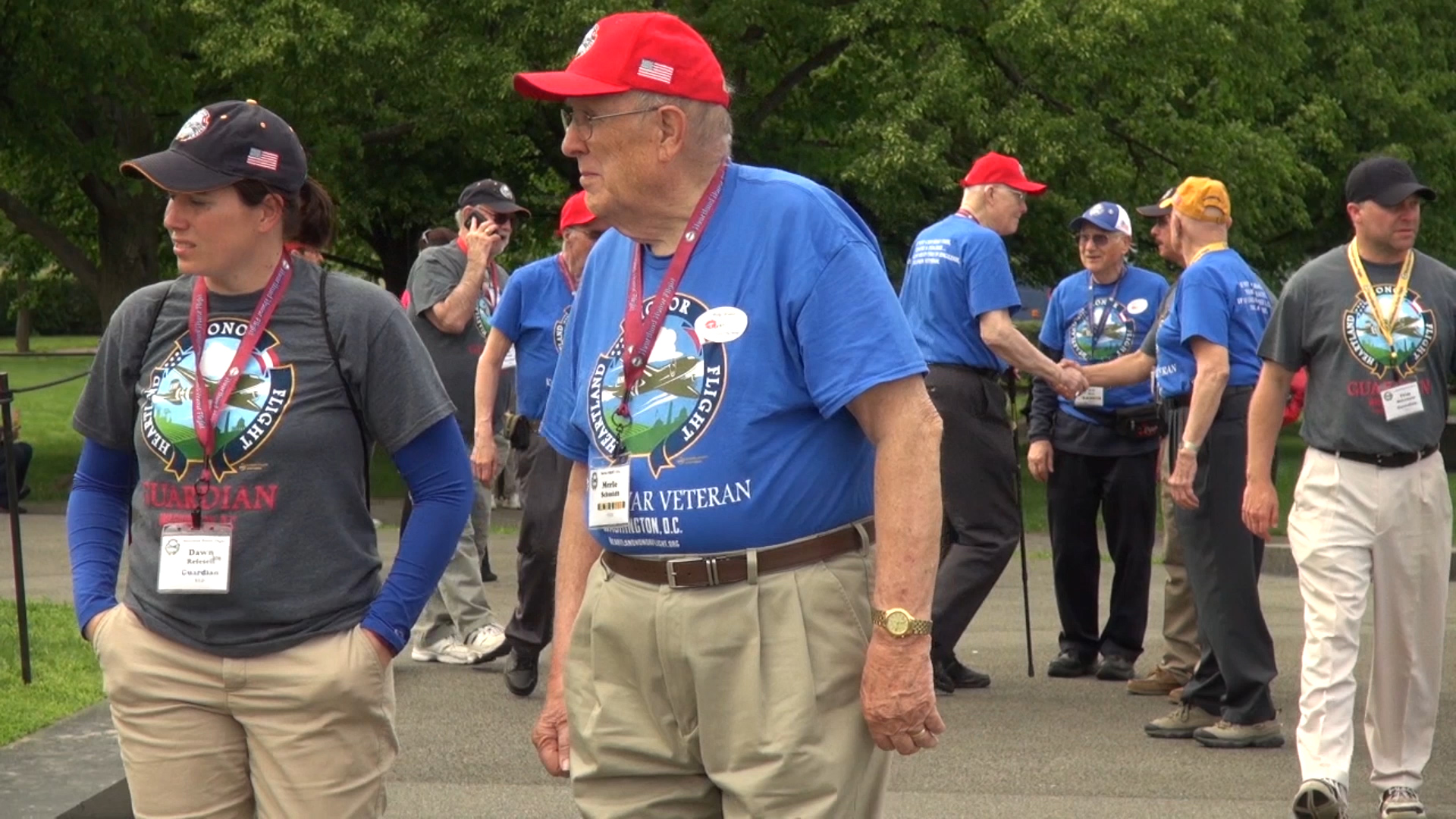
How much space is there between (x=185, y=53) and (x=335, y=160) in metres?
3.03

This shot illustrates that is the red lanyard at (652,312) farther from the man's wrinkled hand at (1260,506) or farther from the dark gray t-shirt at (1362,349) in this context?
the man's wrinkled hand at (1260,506)

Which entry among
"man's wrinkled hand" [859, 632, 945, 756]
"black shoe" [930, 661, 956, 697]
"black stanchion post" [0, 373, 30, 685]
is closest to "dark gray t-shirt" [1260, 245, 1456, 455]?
"black shoe" [930, 661, 956, 697]

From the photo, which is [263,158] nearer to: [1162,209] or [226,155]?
[226,155]

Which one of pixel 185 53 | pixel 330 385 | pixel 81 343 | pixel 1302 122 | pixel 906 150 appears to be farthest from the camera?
pixel 81 343

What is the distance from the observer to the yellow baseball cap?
787 cm

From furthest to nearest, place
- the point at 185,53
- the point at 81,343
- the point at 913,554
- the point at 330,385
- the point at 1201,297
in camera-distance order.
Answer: the point at 81,343 → the point at 185,53 → the point at 1201,297 → the point at 330,385 → the point at 913,554

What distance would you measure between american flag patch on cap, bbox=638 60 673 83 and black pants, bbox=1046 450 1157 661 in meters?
6.05

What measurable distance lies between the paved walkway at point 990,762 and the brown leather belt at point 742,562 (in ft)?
9.97

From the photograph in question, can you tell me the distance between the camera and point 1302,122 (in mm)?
25422

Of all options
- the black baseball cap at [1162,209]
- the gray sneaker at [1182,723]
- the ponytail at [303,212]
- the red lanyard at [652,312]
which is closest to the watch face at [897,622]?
the red lanyard at [652,312]

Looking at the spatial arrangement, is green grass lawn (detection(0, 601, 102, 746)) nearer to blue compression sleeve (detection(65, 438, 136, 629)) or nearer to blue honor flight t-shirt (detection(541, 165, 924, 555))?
blue compression sleeve (detection(65, 438, 136, 629))

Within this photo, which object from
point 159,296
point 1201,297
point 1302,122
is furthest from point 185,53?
point 159,296

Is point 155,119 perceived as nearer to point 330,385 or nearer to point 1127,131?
point 1127,131

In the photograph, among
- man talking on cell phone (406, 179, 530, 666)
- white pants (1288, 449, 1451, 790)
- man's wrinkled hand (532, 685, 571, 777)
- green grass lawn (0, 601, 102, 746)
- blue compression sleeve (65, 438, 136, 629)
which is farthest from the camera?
man talking on cell phone (406, 179, 530, 666)
